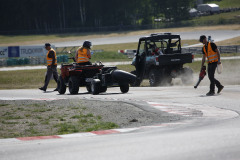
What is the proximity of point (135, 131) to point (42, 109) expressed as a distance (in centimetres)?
446

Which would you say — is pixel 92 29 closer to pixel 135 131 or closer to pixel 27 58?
pixel 27 58

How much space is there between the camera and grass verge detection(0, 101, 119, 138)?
8.89 metres

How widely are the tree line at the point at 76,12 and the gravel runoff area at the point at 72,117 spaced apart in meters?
93.2

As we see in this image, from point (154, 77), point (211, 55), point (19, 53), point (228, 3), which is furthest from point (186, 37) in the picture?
point (211, 55)

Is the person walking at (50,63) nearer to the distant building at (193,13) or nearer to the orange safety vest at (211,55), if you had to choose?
the orange safety vest at (211,55)

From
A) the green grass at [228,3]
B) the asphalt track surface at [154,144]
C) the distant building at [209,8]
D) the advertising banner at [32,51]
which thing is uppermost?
the green grass at [228,3]

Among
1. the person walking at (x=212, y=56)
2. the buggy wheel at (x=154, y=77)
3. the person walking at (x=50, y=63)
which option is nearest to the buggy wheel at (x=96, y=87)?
the person walking at (x=50, y=63)

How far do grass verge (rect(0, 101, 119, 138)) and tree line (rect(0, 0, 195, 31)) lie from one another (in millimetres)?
93245

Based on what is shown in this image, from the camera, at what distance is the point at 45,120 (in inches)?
407

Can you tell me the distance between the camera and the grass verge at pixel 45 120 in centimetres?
889

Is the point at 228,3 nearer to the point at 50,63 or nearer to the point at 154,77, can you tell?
the point at 154,77

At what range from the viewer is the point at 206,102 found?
12023 millimetres

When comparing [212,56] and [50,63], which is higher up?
[212,56]

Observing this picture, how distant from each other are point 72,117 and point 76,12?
105 m
